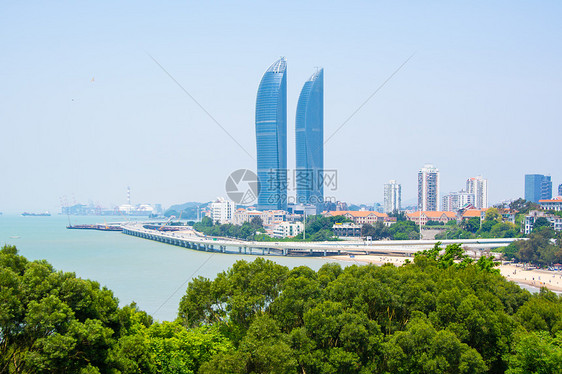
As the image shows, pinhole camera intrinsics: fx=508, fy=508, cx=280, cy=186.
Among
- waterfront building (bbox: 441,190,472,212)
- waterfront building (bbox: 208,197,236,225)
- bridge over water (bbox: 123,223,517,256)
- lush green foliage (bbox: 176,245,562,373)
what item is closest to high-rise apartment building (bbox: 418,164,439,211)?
waterfront building (bbox: 441,190,472,212)

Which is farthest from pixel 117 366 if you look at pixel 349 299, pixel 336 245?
pixel 336 245

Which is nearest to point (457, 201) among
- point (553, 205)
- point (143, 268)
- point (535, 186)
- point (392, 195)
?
point (392, 195)

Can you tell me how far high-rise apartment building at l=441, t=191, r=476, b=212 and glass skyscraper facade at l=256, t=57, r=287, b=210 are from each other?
28107mm

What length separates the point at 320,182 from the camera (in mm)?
53719

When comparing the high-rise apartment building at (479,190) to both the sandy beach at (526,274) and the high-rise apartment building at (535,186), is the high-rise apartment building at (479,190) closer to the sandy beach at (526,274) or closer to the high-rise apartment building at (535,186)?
the high-rise apartment building at (535,186)

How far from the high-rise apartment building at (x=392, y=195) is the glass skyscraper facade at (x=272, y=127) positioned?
1015 inches

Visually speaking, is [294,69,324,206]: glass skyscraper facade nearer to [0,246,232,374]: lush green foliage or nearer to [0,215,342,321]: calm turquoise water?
[0,215,342,321]: calm turquoise water

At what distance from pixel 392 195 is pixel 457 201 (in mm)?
8829

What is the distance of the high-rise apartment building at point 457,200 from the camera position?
65438mm

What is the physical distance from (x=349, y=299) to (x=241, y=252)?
25.8 meters

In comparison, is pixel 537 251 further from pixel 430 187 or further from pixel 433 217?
pixel 430 187

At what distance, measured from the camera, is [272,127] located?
47000mm

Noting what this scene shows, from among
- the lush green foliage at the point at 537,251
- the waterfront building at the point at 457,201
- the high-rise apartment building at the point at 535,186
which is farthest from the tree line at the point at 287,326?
the high-rise apartment building at the point at 535,186

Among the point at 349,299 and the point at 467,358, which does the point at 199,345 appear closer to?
the point at 349,299
